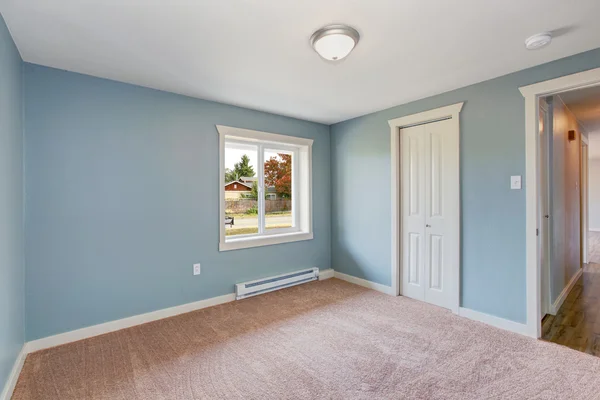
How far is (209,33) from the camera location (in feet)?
6.35

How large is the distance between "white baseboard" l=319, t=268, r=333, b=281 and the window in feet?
1.98

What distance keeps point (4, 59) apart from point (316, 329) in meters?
3.04

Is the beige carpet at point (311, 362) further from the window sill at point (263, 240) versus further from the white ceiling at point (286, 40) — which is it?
the white ceiling at point (286, 40)

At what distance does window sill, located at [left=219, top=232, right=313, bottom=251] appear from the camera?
347cm

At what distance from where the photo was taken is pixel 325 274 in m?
4.38

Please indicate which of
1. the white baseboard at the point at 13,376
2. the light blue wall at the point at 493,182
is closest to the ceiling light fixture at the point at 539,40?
the light blue wall at the point at 493,182

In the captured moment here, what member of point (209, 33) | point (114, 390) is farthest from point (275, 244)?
point (209, 33)

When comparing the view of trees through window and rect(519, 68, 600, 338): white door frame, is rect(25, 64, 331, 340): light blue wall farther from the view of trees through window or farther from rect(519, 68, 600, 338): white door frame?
rect(519, 68, 600, 338): white door frame

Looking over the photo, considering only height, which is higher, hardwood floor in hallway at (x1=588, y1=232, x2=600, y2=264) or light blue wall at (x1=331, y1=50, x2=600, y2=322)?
light blue wall at (x1=331, y1=50, x2=600, y2=322)

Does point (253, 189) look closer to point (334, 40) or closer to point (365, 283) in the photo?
point (365, 283)

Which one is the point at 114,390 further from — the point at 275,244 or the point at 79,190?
the point at 275,244

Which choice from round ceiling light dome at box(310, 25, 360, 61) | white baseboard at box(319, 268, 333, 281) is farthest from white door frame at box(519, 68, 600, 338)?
white baseboard at box(319, 268, 333, 281)

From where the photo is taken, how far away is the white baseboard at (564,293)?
10.0ft

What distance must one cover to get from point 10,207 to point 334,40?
2.44 metres
